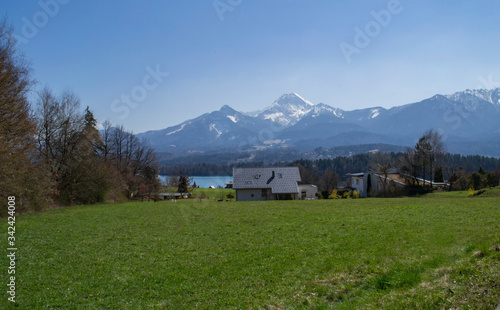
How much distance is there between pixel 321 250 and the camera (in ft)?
35.1

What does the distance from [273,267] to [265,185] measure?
44.6 metres

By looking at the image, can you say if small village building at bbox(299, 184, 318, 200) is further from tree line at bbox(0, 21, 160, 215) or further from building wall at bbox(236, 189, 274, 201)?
tree line at bbox(0, 21, 160, 215)

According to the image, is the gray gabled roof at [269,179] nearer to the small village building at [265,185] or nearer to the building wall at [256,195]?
the small village building at [265,185]

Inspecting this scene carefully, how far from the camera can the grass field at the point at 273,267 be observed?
5.98 m

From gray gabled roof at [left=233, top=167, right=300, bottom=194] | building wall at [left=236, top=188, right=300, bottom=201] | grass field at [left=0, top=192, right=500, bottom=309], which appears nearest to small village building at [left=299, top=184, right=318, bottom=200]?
gray gabled roof at [left=233, top=167, right=300, bottom=194]

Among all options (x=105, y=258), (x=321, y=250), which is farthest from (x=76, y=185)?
(x=321, y=250)

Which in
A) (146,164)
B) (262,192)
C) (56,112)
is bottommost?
(262,192)

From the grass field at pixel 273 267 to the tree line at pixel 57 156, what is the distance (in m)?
9.55

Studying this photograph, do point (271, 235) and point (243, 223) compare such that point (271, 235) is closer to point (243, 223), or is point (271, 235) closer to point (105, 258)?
point (243, 223)

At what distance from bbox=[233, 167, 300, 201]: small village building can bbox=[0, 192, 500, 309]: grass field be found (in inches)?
1479

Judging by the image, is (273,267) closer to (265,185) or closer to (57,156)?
(57,156)

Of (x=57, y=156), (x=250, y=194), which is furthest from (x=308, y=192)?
(x=57, y=156)

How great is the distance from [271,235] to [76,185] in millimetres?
29249

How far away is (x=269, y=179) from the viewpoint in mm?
54875
